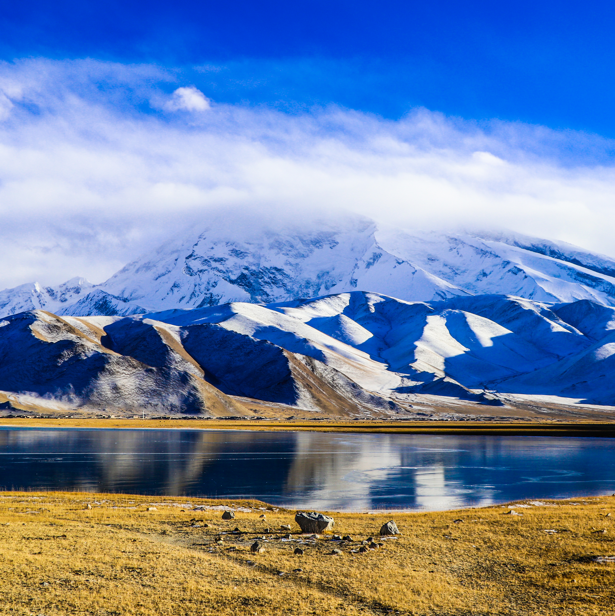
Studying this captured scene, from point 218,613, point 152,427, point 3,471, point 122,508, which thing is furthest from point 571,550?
point 152,427

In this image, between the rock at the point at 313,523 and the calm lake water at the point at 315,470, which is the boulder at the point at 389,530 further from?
the calm lake water at the point at 315,470

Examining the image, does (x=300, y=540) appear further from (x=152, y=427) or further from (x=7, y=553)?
(x=152, y=427)

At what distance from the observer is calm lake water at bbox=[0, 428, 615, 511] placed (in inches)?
1906

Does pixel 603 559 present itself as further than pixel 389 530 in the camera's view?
No

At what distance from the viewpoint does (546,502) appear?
143 ft

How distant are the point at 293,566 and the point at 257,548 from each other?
2.82 m

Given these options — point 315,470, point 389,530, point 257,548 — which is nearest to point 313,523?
point 389,530

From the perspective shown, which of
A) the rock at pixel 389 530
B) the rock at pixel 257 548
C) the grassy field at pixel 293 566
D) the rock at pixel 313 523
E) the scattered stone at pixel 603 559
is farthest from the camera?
the rock at pixel 313 523

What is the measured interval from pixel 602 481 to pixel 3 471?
57.3m

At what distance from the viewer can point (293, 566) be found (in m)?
21.5

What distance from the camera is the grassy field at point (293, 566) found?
56.6 feet

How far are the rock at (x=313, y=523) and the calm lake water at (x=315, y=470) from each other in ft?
42.2

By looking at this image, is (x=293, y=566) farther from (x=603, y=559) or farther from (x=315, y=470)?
(x=315, y=470)

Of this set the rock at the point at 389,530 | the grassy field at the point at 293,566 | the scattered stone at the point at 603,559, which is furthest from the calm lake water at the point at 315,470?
the scattered stone at the point at 603,559
